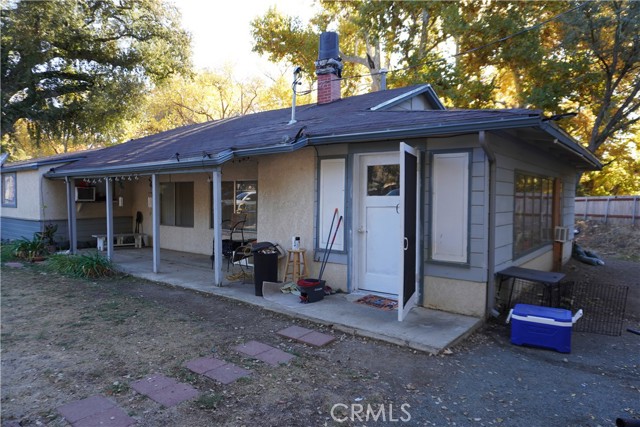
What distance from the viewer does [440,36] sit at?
1761 cm

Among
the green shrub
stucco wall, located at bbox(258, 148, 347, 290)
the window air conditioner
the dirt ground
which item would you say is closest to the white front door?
stucco wall, located at bbox(258, 148, 347, 290)

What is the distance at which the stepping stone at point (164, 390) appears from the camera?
3.19 metres

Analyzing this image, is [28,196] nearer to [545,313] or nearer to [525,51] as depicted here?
[545,313]

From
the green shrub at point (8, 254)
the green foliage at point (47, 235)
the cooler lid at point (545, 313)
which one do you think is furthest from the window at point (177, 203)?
the cooler lid at point (545, 313)

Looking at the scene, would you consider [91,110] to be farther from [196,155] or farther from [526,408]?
[526,408]

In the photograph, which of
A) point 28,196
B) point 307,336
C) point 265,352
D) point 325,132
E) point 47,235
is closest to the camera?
point 265,352

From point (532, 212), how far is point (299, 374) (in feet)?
18.4

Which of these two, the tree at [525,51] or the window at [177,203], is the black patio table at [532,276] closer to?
the tree at [525,51]

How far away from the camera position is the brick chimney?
9.48 m

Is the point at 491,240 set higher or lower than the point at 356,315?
higher

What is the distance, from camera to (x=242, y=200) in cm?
936

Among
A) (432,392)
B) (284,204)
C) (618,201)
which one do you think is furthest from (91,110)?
(618,201)

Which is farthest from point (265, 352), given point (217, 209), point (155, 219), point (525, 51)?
point (525, 51)

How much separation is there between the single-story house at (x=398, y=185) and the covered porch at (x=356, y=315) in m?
0.28
